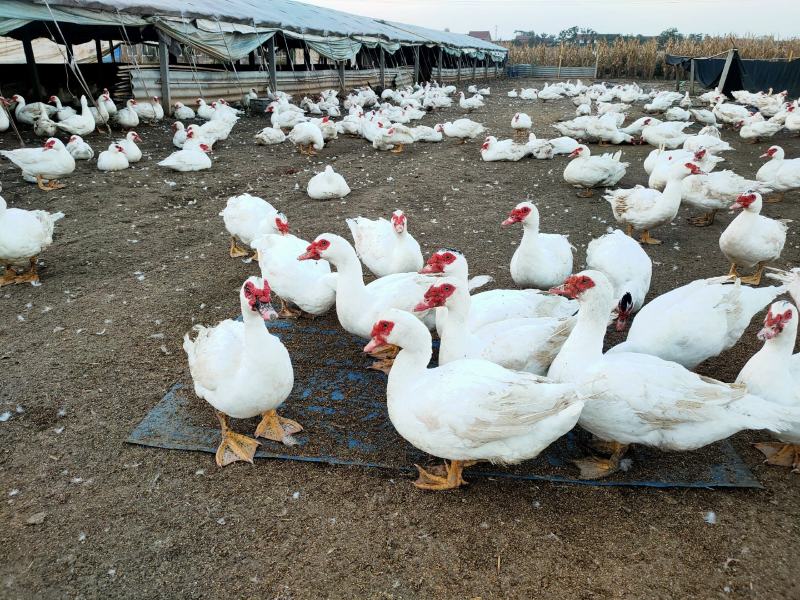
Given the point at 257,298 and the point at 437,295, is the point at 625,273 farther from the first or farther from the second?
the point at 257,298

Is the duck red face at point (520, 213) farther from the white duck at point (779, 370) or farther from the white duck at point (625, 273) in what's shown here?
the white duck at point (779, 370)

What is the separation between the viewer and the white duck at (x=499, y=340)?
10.8 ft

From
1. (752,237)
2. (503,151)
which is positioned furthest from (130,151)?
(752,237)

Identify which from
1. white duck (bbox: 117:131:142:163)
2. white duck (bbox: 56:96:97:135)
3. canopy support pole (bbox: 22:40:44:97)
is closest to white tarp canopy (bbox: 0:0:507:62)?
canopy support pole (bbox: 22:40:44:97)

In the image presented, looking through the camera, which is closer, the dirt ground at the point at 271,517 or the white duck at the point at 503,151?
the dirt ground at the point at 271,517

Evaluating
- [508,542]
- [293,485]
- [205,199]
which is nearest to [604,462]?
[508,542]

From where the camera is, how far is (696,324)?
11.2 ft

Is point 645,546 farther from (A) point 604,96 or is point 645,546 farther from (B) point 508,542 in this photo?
(A) point 604,96

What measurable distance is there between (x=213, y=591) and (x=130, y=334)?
2856 millimetres

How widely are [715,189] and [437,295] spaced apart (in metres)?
5.47

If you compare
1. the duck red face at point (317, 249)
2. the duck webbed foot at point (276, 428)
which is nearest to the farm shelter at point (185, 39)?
the duck red face at point (317, 249)

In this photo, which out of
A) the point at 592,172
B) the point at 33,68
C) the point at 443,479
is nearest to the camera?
the point at 443,479

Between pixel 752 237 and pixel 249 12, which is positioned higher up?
pixel 249 12

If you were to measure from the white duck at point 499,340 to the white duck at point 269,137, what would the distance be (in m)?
10.5
